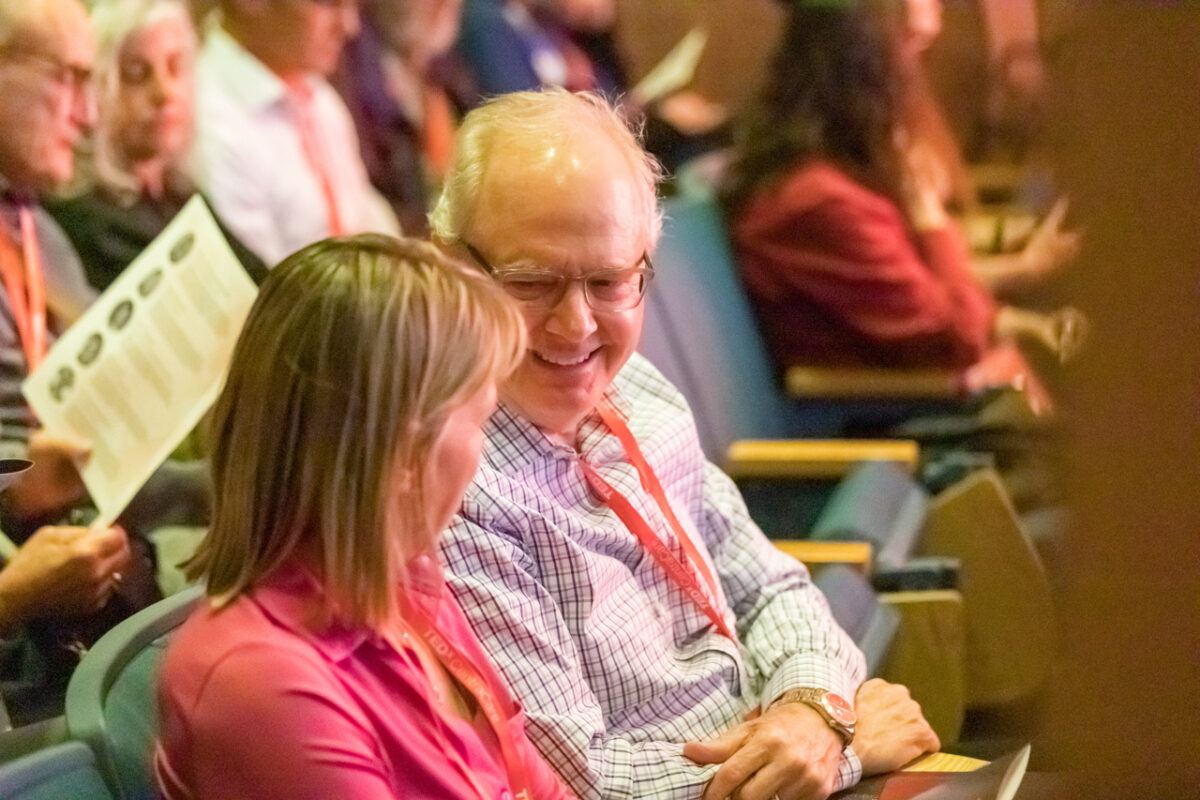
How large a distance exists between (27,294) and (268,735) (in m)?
1.01

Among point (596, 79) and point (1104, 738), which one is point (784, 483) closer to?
point (596, 79)

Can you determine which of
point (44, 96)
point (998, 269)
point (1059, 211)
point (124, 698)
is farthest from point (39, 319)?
point (998, 269)

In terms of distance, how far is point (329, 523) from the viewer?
2.79ft

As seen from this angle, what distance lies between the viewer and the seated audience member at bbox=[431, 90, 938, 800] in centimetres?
114

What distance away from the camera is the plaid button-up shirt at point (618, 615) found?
112cm

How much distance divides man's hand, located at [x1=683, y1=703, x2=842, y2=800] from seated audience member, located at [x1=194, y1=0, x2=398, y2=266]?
4.16 ft

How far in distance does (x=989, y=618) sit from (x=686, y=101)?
1.84 metres

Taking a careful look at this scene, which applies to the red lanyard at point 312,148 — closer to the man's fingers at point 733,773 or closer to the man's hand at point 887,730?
the man's hand at point 887,730

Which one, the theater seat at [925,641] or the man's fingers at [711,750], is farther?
the theater seat at [925,641]

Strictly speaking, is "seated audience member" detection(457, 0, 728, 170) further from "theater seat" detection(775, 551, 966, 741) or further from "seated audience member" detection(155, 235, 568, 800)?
"seated audience member" detection(155, 235, 568, 800)

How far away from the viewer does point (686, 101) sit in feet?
11.9

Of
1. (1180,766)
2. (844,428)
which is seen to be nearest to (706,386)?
(844,428)

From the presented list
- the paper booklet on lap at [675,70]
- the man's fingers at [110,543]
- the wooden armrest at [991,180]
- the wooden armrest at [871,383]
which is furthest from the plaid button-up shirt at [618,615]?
the paper booklet on lap at [675,70]

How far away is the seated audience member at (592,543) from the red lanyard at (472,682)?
0.08 m
